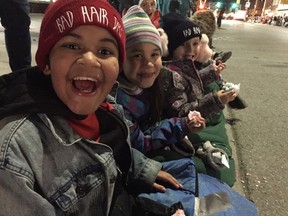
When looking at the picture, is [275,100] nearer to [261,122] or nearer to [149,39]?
[261,122]

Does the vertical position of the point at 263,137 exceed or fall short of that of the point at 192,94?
it falls short

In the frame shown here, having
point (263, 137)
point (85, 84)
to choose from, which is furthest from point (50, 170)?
point (263, 137)

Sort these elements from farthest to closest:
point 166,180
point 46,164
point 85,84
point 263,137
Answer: point 263,137 < point 166,180 < point 85,84 < point 46,164

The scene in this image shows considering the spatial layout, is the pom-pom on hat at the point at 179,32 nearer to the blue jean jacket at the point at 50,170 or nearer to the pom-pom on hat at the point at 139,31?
the pom-pom on hat at the point at 139,31

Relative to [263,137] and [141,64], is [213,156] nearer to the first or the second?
[141,64]

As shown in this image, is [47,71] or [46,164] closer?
[46,164]

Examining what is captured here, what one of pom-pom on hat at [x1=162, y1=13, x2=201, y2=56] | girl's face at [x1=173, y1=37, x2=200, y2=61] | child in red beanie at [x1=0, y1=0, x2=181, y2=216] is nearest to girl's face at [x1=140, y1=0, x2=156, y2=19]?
pom-pom on hat at [x1=162, y1=13, x2=201, y2=56]

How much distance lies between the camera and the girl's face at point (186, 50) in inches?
113

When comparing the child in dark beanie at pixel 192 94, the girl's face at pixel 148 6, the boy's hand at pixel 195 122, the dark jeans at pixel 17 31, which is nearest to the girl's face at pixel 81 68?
the boy's hand at pixel 195 122

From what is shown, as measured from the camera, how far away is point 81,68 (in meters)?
1.26

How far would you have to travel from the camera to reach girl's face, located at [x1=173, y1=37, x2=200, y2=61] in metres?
2.86

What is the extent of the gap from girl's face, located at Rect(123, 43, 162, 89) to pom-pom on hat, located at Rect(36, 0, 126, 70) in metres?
0.72

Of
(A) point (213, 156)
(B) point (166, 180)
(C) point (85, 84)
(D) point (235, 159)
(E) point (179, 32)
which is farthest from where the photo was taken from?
(E) point (179, 32)

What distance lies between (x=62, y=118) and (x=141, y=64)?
905 mm
